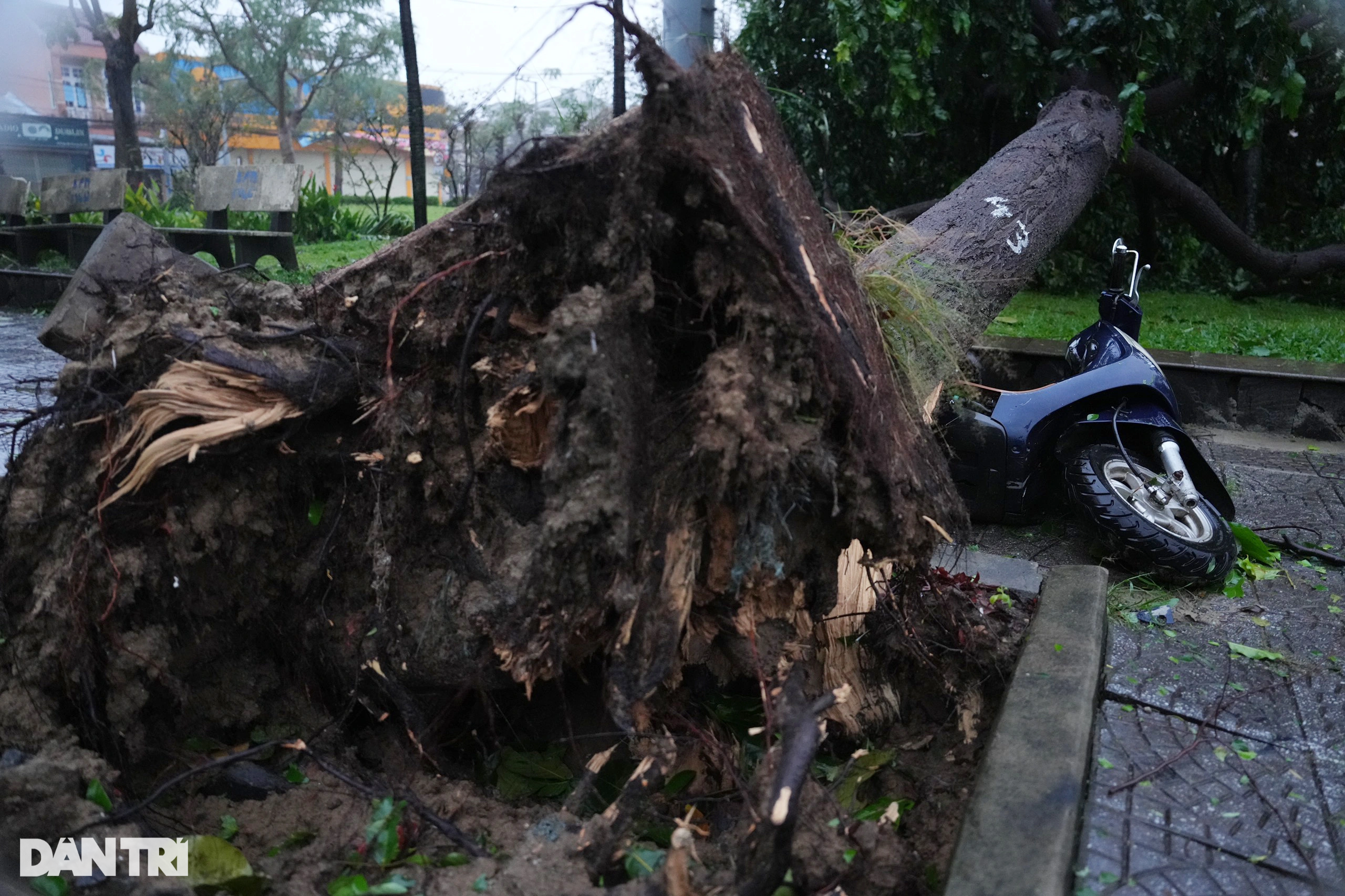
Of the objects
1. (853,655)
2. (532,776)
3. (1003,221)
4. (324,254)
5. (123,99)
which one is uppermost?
(123,99)

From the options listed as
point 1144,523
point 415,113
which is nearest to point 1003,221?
point 1144,523

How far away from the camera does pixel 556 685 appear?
8.87ft

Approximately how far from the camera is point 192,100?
3103cm

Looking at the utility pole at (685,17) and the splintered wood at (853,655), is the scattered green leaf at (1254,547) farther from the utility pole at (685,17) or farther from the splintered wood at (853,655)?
the utility pole at (685,17)

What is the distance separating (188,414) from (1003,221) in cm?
385

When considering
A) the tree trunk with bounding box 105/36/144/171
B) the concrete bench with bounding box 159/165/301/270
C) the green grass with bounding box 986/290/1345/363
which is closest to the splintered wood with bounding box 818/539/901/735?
the green grass with bounding box 986/290/1345/363

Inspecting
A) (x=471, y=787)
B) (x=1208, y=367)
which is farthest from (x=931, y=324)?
(x=1208, y=367)

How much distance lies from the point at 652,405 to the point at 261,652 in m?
1.36

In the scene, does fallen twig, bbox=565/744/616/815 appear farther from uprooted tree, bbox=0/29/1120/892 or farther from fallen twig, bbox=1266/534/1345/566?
fallen twig, bbox=1266/534/1345/566

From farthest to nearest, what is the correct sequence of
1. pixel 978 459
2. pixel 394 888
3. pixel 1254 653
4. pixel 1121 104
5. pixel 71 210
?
pixel 71 210
pixel 1121 104
pixel 978 459
pixel 1254 653
pixel 394 888

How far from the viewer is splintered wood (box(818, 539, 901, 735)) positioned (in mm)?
2697

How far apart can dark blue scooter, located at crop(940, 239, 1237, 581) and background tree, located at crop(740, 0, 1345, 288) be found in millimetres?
2547

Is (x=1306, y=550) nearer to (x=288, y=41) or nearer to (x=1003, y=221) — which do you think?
(x=1003, y=221)

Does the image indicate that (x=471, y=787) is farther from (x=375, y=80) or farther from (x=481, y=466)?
(x=375, y=80)
